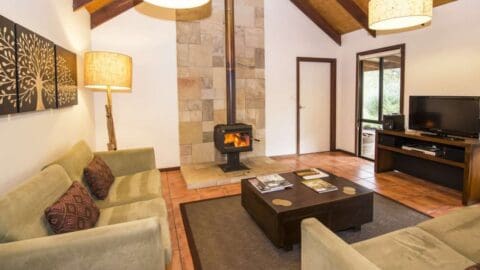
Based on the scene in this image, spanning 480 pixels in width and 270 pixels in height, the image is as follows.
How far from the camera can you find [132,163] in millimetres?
3096

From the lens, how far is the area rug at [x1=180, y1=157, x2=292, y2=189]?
12.9 feet

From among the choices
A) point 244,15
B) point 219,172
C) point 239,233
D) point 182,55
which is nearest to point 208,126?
point 219,172

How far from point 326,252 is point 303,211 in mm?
978

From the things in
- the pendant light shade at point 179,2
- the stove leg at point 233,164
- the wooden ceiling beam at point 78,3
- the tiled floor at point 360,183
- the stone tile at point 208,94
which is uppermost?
the wooden ceiling beam at point 78,3

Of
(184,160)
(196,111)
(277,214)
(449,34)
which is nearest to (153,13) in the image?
(196,111)

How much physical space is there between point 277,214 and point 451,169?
2845 mm

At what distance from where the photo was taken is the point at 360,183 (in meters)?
3.93

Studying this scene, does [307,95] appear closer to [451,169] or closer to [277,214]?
[451,169]

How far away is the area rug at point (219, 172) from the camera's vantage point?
3.93 meters

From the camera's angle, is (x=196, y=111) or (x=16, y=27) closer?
(x=16, y=27)

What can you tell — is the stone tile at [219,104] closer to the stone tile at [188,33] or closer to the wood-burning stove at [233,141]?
the wood-burning stove at [233,141]

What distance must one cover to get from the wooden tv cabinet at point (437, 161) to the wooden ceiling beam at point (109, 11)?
437cm

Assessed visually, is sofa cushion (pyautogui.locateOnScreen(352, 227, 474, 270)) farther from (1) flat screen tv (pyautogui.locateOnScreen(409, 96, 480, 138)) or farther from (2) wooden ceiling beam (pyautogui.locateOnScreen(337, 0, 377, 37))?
(2) wooden ceiling beam (pyautogui.locateOnScreen(337, 0, 377, 37))

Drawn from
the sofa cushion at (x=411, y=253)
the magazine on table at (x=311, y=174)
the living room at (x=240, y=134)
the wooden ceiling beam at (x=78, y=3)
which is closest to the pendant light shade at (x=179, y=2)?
the living room at (x=240, y=134)
